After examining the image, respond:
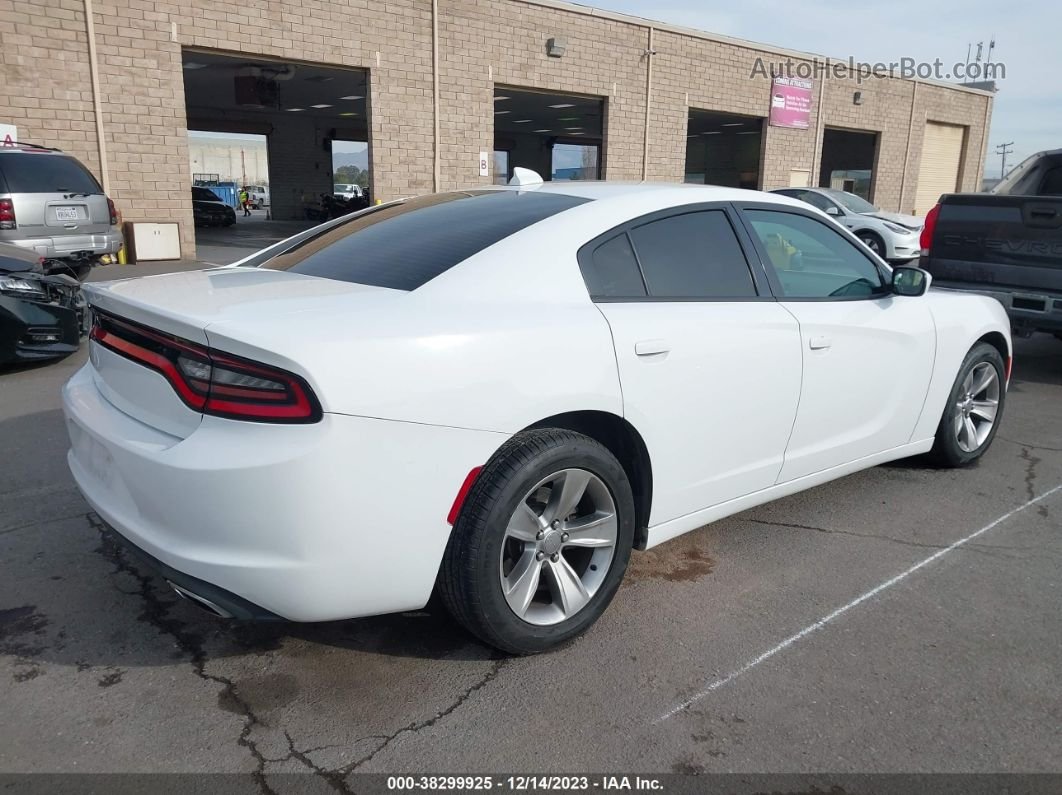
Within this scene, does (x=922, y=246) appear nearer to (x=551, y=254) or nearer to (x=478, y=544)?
(x=551, y=254)

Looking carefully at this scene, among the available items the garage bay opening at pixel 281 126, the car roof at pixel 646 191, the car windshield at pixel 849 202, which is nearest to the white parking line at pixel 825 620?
the car roof at pixel 646 191

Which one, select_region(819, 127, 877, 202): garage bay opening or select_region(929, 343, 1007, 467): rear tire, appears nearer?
select_region(929, 343, 1007, 467): rear tire

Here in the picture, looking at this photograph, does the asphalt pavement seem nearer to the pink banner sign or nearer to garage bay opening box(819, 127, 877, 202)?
the pink banner sign

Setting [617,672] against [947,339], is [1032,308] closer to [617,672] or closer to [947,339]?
[947,339]

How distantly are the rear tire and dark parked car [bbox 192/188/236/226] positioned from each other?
3312 centimetres

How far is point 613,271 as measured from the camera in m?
3.12

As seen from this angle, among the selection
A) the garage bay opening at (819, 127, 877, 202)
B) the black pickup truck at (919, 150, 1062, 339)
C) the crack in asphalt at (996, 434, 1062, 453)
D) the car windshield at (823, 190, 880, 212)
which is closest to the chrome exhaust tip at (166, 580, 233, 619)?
the crack in asphalt at (996, 434, 1062, 453)

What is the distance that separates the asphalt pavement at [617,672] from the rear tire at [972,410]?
2.58 feet

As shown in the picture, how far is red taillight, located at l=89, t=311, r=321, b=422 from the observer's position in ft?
7.60

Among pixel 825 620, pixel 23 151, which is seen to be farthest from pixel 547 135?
pixel 825 620

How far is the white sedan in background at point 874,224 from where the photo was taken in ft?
52.0

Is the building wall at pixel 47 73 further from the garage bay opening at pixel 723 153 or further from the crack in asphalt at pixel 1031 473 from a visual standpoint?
the garage bay opening at pixel 723 153

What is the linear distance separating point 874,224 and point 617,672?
603 inches

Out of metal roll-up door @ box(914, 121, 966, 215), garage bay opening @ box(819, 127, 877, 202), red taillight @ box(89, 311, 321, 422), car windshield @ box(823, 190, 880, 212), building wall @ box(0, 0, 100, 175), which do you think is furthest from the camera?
garage bay opening @ box(819, 127, 877, 202)
